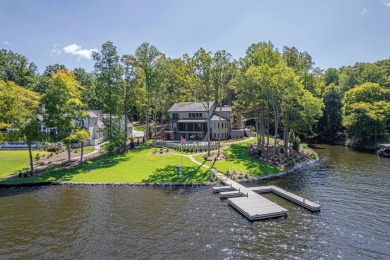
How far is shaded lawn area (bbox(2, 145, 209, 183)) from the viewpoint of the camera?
3438cm

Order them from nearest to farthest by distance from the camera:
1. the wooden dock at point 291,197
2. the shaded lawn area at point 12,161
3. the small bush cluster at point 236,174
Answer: the wooden dock at point 291,197 < the small bush cluster at point 236,174 < the shaded lawn area at point 12,161

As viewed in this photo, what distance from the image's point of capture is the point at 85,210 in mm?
24781

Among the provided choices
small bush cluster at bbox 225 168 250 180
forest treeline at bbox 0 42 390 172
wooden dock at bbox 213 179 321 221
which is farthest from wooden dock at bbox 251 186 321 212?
forest treeline at bbox 0 42 390 172

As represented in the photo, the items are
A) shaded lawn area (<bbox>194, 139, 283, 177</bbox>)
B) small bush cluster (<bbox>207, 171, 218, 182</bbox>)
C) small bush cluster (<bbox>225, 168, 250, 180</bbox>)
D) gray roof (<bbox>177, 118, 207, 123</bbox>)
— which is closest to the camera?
small bush cluster (<bbox>207, 171, 218, 182</bbox>)

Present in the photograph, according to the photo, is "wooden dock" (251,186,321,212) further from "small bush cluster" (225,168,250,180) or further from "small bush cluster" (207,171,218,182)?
"small bush cluster" (207,171,218,182)

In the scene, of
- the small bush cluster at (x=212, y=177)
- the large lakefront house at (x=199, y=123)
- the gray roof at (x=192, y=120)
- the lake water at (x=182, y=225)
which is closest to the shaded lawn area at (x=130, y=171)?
the small bush cluster at (x=212, y=177)

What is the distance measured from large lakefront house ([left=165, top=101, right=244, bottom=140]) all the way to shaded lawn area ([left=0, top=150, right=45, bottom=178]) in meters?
28.9

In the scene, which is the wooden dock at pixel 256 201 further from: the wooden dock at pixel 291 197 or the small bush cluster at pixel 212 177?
the small bush cluster at pixel 212 177

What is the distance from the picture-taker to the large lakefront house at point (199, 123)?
5912 centimetres

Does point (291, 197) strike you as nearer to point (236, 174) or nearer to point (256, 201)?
point (256, 201)

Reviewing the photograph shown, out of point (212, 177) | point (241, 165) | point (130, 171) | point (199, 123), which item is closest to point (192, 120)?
point (199, 123)

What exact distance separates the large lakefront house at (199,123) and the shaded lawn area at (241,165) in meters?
13.3

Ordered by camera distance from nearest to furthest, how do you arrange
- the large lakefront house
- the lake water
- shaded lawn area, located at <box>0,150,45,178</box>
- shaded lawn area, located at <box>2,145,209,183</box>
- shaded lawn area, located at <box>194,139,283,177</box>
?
1. the lake water
2. shaded lawn area, located at <box>2,145,209,183</box>
3. shaded lawn area, located at <box>194,139,283,177</box>
4. shaded lawn area, located at <box>0,150,45,178</box>
5. the large lakefront house

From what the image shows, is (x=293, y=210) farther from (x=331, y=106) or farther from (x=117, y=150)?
(x=331, y=106)
